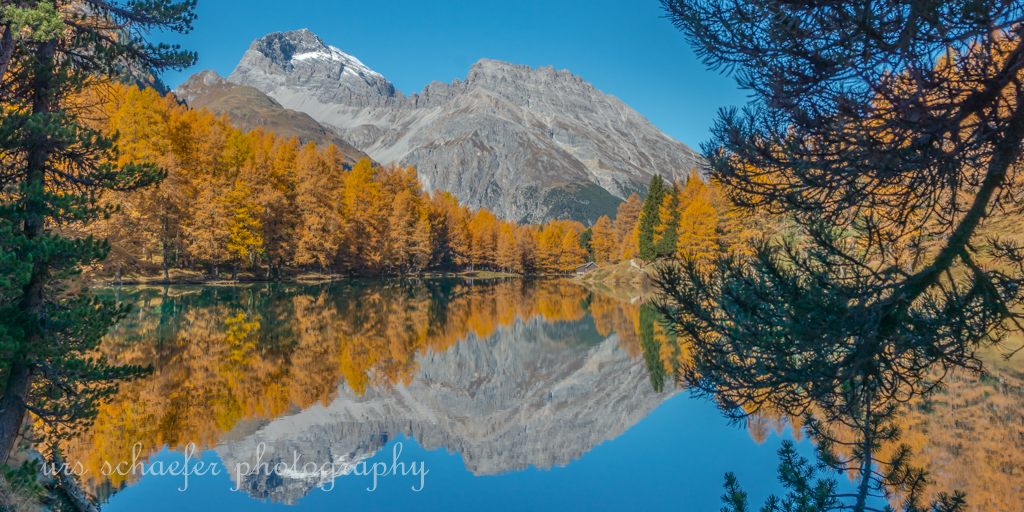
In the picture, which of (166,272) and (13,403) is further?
(166,272)

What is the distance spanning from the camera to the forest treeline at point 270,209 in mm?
31281

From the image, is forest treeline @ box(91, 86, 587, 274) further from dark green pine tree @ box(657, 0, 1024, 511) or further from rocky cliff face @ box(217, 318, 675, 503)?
dark green pine tree @ box(657, 0, 1024, 511)

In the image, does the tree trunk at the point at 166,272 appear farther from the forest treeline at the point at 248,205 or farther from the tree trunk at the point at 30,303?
the tree trunk at the point at 30,303

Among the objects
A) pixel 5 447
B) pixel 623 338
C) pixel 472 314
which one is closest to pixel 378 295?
pixel 472 314

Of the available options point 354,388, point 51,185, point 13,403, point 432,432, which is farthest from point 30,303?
point 354,388

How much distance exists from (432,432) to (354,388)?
9.52ft

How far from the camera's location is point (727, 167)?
17.4 feet

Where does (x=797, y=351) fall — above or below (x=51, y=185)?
below

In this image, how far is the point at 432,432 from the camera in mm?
10625

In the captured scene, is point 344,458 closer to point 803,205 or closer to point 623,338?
point 803,205

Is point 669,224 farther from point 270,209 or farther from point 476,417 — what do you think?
point 476,417

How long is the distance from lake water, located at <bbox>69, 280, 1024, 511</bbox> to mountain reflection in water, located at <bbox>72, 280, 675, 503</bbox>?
0.19 feet

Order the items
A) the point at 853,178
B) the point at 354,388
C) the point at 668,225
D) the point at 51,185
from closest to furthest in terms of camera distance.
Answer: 1. the point at 853,178
2. the point at 51,185
3. the point at 354,388
4. the point at 668,225

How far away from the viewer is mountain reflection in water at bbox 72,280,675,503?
355 inches
